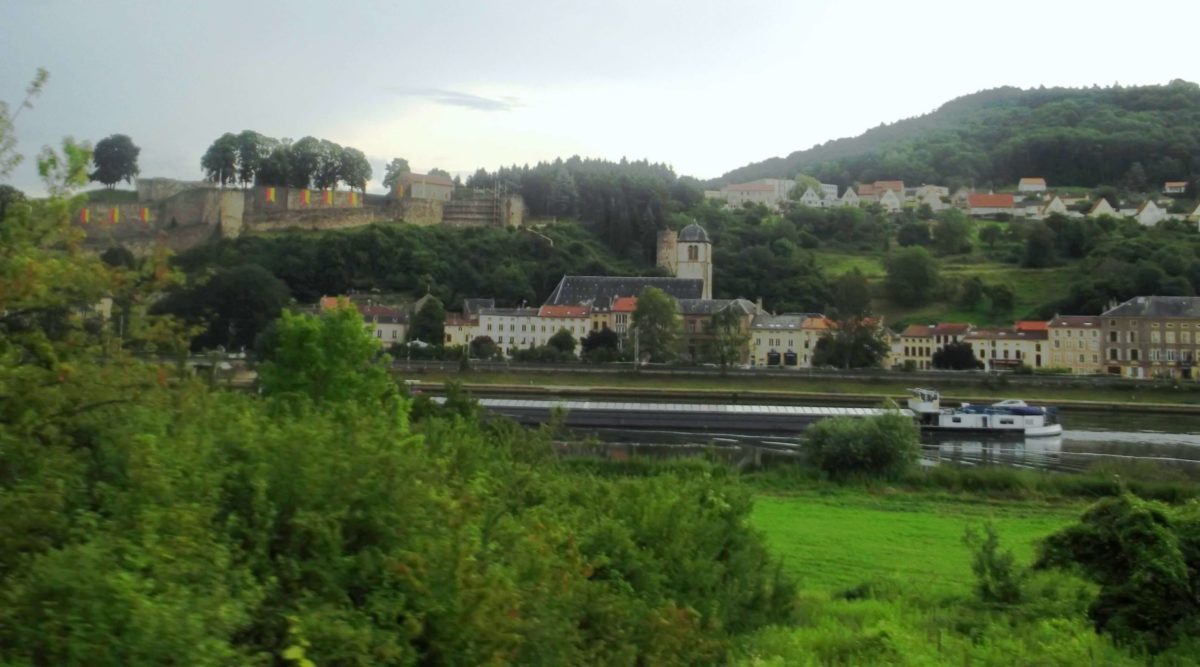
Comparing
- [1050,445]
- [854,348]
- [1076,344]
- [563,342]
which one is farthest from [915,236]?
[1050,445]

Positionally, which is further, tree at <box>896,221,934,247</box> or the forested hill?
the forested hill

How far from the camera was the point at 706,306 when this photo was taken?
57.8m

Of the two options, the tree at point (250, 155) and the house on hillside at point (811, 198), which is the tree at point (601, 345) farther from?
the house on hillside at point (811, 198)

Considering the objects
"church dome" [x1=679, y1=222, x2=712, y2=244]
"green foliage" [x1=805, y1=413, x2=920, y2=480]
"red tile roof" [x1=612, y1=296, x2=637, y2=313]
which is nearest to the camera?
"green foliage" [x1=805, y1=413, x2=920, y2=480]

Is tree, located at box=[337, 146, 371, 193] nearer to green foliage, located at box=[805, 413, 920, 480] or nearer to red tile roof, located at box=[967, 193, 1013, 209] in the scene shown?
red tile roof, located at box=[967, 193, 1013, 209]

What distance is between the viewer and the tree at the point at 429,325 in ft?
182

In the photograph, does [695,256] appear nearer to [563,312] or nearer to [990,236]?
[563,312]

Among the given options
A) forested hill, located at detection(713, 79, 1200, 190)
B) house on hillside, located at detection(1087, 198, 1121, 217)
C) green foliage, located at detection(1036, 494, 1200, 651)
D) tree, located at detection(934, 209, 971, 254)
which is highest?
forested hill, located at detection(713, 79, 1200, 190)

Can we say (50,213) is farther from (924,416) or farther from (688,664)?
(924,416)

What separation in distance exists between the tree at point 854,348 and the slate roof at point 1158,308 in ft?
36.2

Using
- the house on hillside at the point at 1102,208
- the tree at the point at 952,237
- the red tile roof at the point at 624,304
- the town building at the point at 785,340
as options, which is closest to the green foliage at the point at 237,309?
the red tile roof at the point at 624,304

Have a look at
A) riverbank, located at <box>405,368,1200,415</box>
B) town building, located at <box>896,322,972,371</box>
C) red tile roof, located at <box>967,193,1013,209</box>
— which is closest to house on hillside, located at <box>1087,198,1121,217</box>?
red tile roof, located at <box>967,193,1013,209</box>

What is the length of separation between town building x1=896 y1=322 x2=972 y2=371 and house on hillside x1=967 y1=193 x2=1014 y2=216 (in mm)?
45859

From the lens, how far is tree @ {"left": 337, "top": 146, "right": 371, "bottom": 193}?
8181cm
